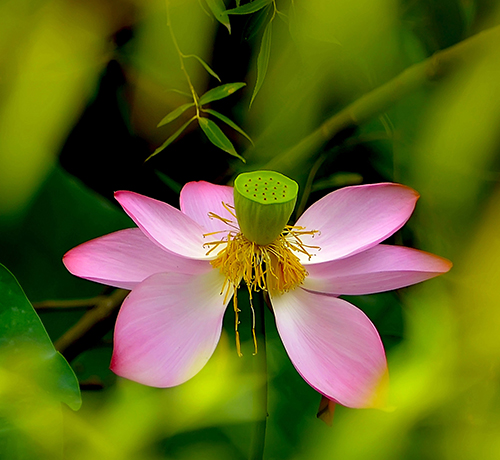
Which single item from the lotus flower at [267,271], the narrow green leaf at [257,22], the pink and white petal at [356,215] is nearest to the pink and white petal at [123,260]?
the lotus flower at [267,271]

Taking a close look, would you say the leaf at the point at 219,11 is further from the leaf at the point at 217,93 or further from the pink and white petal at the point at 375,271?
the pink and white petal at the point at 375,271

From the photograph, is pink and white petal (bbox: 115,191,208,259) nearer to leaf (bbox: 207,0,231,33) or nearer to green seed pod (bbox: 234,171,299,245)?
green seed pod (bbox: 234,171,299,245)

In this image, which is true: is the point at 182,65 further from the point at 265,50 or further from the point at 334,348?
the point at 334,348

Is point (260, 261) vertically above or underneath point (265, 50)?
underneath

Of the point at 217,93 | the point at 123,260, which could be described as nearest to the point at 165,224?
the point at 123,260

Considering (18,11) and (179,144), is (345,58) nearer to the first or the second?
(179,144)

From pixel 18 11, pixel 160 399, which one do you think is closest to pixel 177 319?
pixel 160 399

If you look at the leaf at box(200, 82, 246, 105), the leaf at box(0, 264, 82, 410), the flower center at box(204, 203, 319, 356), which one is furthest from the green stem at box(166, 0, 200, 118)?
the leaf at box(0, 264, 82, 410)
